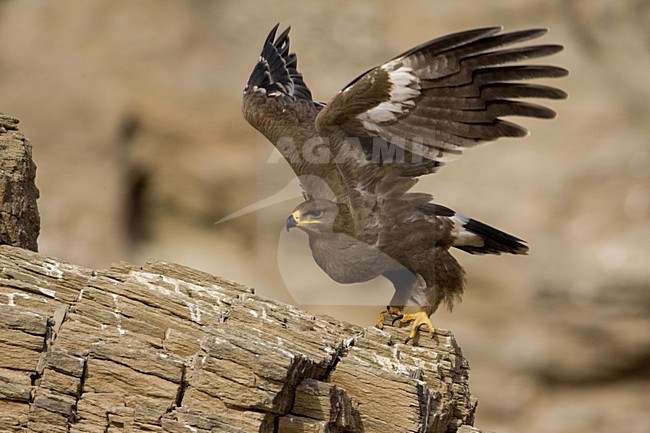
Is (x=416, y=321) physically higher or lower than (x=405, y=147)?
lower

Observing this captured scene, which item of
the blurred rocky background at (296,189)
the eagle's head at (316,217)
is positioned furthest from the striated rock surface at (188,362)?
the blurred rocky background at (296,189)

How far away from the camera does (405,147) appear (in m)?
7.12

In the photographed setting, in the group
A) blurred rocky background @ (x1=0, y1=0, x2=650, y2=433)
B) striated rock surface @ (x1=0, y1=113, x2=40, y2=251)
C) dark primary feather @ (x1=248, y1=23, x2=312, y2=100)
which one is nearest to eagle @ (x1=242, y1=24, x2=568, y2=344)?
dark primary feather @ (x1=248, y1=23, x2=312, y2=100)

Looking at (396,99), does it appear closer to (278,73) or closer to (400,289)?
(400,289)

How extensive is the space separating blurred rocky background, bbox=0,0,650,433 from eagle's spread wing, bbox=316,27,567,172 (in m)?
6.68

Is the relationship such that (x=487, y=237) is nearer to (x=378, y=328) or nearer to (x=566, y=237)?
(x=378, y=328)

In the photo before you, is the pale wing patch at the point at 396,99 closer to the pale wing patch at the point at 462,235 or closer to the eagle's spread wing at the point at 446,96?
the eagle's spread wing at the point at 446,96

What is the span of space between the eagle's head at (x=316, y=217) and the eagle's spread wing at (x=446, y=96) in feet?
2.09

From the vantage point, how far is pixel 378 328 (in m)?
7.00

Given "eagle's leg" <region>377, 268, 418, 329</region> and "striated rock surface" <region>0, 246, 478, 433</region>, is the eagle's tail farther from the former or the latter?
"striated rock surface" <region>0, 246, 478, 433</region>

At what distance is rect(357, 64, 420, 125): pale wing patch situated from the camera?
21.8 ft

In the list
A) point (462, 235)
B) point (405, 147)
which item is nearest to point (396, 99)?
point (405, 147)

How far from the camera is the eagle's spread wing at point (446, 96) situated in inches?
256

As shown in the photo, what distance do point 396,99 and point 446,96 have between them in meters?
0.37
